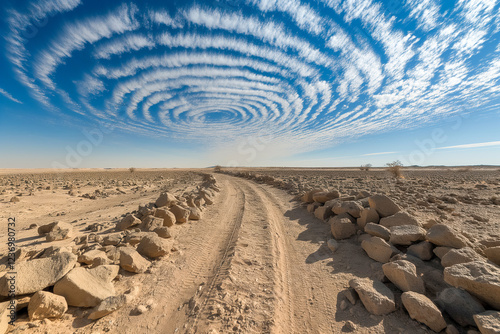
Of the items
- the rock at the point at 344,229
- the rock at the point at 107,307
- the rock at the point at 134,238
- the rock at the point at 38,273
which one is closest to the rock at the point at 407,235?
the rock at the point at 344,229

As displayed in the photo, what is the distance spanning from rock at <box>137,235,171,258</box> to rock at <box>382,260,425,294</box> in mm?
5068

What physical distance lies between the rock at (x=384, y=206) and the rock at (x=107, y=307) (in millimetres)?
7011

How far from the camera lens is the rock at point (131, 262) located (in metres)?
4.14

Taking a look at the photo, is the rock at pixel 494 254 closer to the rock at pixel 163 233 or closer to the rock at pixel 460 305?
the rock at pixel 460 305

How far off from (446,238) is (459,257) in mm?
656

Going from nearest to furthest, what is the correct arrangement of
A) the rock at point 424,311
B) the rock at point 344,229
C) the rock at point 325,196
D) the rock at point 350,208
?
the rock at point 424,311, the rock at point 344,229, the rock at point 350,208, the rock at point 325,196

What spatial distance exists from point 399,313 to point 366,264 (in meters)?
1.54

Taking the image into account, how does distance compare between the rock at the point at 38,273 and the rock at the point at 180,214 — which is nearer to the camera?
the rock at the point at 38,273

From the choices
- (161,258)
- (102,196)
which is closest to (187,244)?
(161,258)

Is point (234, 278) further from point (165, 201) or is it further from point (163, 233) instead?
point (165, 201)

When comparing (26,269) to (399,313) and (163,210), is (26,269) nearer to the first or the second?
(163,210)

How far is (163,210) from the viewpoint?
7129mm

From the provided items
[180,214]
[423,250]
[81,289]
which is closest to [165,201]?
[180,214]

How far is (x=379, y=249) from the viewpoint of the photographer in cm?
458
